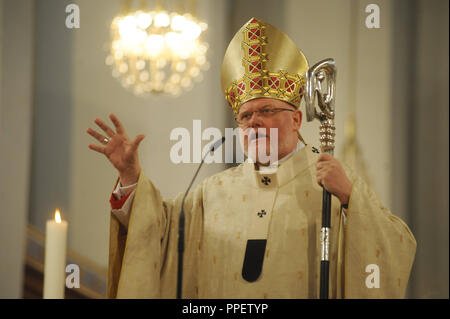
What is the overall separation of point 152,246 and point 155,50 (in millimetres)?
1047

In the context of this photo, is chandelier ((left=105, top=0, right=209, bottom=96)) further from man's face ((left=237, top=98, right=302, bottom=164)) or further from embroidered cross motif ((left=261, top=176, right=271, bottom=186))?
embroidered cross motif ((left=261, top=176, right=271, bottom=186))

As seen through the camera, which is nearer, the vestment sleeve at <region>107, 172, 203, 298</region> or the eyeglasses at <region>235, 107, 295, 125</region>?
the vestment sleeve at <region>107, 172, 203, 298</region>

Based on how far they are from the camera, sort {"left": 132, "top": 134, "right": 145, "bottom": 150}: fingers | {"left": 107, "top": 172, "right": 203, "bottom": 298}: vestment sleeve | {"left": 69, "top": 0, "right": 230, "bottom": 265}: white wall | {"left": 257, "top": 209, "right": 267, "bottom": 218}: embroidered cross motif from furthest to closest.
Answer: {"left": 69, "top": 0, "right": 230, "bottom": 265}: white wall < {"left": 257, "top": 209, "right": 267, "bottom": 218}: embroidered cross motif < {"left": 107, "top": 172, "right": 203, "bottom": 298}: vestment sleeve < {"left": 132, "top": 134, "right": 145, "bottom": 150}: fingers

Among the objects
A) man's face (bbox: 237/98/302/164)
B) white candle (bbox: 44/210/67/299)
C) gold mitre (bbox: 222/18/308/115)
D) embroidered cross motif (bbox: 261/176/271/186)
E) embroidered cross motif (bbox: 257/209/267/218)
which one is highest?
gold mitre (bbox: 222/18/308/115)

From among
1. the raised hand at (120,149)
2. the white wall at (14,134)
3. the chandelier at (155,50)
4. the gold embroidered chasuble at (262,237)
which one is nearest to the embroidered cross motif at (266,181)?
the gold embroidered chasuble at (262,237)

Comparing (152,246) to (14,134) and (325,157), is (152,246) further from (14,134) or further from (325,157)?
(14,134)

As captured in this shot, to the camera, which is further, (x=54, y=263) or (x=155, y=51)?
(x=155, y=51)

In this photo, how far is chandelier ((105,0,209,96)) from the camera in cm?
328

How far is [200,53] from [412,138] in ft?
3.95

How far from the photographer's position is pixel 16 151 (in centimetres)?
324

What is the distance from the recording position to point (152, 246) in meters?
2.82

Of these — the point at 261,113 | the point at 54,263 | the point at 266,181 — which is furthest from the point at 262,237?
the point at 54,263

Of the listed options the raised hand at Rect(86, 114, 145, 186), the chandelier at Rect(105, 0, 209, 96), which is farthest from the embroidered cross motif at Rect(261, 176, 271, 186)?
the chandelier at Rect(105, 0, 209, 96)
